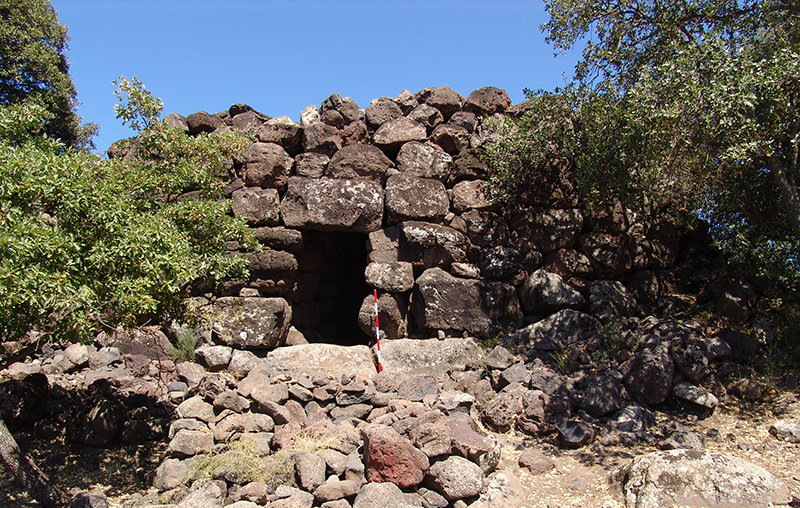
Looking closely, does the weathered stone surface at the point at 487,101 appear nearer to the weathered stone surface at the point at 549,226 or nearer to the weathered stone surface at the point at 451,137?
the weathered stone surface at the point at 451,137

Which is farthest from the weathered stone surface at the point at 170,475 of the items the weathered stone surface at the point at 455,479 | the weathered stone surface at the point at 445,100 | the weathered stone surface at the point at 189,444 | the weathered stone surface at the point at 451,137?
the weathered stone surface at the point at 445,100

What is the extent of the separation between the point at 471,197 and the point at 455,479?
458 cm

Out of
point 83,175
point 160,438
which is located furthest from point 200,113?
point 160,438

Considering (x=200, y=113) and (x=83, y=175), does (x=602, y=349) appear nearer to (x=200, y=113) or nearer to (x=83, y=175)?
(x=83, y=175)

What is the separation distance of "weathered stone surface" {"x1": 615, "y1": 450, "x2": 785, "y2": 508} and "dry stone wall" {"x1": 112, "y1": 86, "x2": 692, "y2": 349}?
3177mm

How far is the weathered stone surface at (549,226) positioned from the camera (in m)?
8.11

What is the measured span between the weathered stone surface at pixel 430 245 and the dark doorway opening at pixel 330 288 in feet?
5.72

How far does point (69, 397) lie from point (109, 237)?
2.65 metres

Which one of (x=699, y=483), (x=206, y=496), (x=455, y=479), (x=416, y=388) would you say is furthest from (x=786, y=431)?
(x=206, y=496)

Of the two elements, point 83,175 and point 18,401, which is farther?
point 18,401

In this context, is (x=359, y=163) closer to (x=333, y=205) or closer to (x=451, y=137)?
(x=333, y=205)

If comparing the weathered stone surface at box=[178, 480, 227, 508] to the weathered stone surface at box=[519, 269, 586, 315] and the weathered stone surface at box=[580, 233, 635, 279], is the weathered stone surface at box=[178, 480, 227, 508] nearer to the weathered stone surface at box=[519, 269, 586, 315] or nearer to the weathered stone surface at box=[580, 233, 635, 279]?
the weathered stone surface at box=[519, 269, 586, 315]

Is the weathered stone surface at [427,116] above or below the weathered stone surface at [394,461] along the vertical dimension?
above

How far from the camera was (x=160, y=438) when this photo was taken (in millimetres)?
6070
